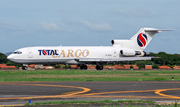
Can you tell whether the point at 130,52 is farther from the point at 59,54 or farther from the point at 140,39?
the point at 59,54

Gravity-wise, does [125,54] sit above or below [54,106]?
above

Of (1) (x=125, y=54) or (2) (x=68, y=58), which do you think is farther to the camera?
(1) (x=125, y=54)

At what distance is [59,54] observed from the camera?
60031 mm

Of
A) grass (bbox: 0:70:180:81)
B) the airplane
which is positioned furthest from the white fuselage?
grass (bbox: 0:70:180:81)

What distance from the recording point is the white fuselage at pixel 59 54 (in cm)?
5794

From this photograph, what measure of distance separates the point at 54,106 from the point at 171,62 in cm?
10849

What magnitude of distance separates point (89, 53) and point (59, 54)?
6.77 meters

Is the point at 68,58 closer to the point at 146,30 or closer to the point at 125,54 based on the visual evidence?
the point at 125,54

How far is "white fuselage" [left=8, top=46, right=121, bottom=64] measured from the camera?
190ft

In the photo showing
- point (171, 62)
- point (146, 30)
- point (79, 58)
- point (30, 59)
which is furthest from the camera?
point (171, 62)

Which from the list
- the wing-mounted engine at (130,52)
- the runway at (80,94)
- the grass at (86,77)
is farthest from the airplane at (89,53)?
the runway at (80,94)

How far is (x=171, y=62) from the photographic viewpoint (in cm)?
11681

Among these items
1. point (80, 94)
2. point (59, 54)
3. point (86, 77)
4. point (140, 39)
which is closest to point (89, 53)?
point (59, 54)

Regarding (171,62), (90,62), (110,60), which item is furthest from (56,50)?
(171,62)
